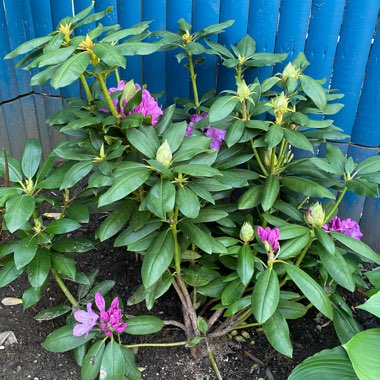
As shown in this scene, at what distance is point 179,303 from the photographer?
2.30 m

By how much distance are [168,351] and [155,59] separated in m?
1.49

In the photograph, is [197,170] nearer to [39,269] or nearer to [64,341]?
[39,269]

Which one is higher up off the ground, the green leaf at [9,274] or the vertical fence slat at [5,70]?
the vertical fence slat at [5,70]

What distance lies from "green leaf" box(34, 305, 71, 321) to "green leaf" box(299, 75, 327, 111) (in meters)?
1.29

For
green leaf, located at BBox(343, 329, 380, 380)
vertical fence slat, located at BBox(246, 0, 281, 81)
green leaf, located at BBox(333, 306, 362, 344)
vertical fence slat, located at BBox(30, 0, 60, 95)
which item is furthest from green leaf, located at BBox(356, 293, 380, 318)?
vertical fence slat, located at BBox(30, 0, 60, 95)

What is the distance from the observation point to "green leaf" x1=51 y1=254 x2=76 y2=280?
1851mm

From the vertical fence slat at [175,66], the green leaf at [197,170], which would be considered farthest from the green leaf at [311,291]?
the vertical fence slat at [175,66]

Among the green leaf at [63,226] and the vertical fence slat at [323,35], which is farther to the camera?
the vertical fence slat at [323,35]

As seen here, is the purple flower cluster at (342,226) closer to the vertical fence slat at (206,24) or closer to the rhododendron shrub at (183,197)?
the rhododendron shrub at (183,197)

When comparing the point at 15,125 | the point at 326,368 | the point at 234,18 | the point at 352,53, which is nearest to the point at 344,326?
the point at 326,368

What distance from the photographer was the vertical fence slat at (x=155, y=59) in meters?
2.49

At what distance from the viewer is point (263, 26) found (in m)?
2.30

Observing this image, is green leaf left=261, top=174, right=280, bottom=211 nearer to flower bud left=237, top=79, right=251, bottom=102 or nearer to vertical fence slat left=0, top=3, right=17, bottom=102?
flower bud left=237, top=79, right=251, bottom=102

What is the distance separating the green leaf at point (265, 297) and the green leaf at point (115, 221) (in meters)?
0.55
